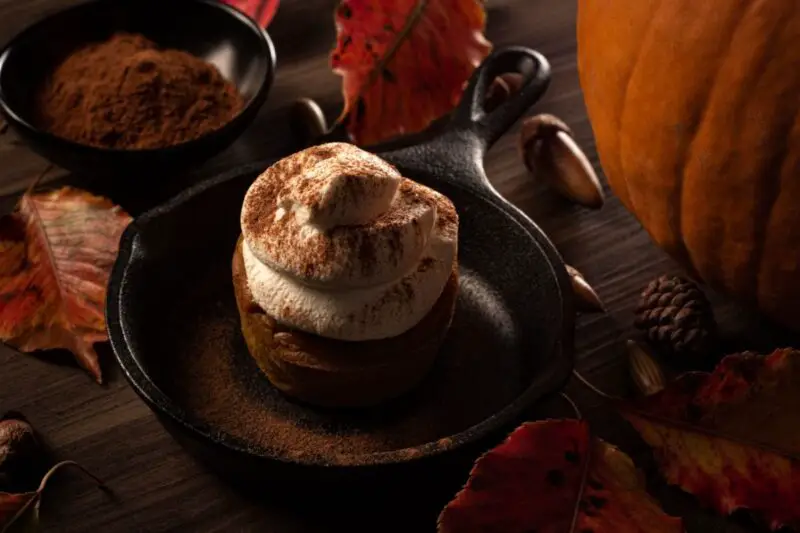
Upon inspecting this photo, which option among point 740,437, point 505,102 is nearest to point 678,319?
point 740,437

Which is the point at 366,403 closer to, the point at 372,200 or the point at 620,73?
the point at 372,200

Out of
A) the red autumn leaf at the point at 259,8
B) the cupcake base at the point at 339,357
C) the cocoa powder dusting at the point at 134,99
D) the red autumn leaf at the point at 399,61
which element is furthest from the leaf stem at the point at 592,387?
the red autumn leaf at the point at 259,8

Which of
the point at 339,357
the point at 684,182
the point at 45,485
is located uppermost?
the point at 684,182

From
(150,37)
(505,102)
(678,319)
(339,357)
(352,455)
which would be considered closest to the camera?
(352,455)

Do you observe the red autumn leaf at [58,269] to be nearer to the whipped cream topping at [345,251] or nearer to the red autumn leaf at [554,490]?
the whipped cream topping at [345,251]

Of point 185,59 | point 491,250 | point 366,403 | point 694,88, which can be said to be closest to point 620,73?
point 694,88

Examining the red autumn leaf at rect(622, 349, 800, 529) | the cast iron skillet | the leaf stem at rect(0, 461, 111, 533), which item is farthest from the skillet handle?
the leaf stem at rect(0, 461, 111, 533)

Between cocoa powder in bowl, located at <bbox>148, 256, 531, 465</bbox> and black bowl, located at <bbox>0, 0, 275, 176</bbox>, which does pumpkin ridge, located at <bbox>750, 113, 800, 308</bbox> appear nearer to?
cocoa powder in bowl, located at <bbox>148, 256, 531, 465</bbox>

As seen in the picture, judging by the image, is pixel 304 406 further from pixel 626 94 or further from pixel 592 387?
pixel 626 94
